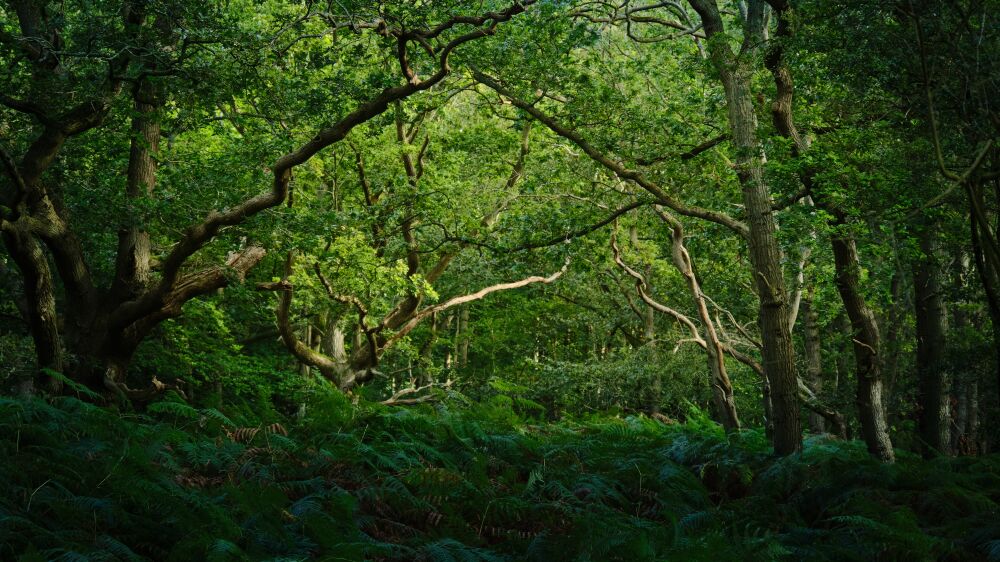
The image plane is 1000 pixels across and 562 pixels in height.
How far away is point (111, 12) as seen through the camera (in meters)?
10.1

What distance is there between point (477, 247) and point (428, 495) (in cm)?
679

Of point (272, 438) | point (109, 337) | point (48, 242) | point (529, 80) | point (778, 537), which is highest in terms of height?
point (529, 80)

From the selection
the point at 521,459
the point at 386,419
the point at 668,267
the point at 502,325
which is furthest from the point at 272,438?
the point at 502,325

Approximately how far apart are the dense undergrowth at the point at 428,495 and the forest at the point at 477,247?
1.2 inches

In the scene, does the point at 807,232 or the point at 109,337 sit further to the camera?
the point at 109,337

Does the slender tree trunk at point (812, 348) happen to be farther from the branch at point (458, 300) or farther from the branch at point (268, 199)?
the branch at point (268, 199)

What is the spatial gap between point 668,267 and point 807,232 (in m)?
13.1

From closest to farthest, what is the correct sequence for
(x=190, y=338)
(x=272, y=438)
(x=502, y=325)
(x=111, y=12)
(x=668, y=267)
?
(x=272, y=438), (x=111, y=12), (x=190, y=338), (x=668, y=267), (x=502, y=325)

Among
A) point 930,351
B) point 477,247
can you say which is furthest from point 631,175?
point 930,351

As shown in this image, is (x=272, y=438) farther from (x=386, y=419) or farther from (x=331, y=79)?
(x=331, y=79)

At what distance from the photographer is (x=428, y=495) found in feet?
21.1

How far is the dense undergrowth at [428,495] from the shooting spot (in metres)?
4.65

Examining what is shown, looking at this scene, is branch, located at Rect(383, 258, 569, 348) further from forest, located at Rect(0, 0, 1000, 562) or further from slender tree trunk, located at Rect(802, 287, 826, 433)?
slender tree trunk, located at Rect(802, 287, 826, 433)

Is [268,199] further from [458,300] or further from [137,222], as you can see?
[458,300]
